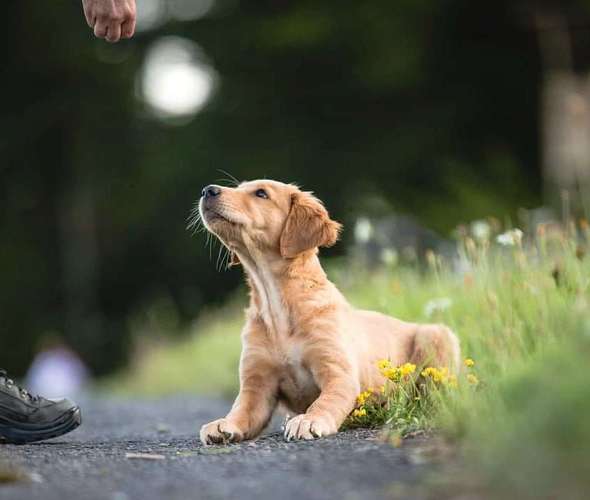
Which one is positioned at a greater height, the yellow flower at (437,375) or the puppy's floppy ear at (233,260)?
the puppy's floppy ear at (233,260)

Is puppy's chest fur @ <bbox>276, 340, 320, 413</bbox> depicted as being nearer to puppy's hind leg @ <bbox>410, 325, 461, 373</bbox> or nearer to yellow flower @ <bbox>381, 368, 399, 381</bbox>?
yellow flower @ <bbox>381, 368, 399, 381</bbox>

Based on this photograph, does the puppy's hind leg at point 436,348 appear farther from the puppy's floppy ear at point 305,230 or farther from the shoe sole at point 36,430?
the shoe sole at point 36,430

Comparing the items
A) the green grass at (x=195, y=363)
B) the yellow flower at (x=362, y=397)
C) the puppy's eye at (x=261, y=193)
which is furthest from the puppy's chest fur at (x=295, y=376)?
the green grass at (x=195, y=363)

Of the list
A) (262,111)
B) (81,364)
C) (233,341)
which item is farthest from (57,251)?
(233,341)

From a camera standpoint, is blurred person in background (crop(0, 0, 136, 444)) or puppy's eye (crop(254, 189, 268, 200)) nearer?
blurred person in background (crop(0, 0, 136, 444))

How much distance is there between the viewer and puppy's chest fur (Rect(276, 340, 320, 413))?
185 inches

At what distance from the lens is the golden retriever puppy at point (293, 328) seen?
181 inches

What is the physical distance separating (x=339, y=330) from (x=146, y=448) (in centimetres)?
97

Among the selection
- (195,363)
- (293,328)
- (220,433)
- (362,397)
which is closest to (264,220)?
(293,328)

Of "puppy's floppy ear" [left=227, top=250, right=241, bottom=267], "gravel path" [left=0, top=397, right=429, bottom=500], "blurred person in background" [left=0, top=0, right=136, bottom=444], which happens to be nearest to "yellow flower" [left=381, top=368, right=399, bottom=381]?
"gravel path" [left=0, top=397, right=429, bottom=500]

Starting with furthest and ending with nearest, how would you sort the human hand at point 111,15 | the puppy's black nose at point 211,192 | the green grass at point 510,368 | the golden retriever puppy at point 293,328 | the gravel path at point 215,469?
1. the human hand at point 111,15
2. the puppy's black nose at point 211,192
3. the golden retriever puppy at point 293,328
4. the gravel path at point 215,469
5. the green grass at point 510,368

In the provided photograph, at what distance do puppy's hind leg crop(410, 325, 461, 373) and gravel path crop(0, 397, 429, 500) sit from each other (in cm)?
89

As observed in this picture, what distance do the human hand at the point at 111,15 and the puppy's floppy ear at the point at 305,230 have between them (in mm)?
1109

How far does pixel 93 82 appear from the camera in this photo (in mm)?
18922
